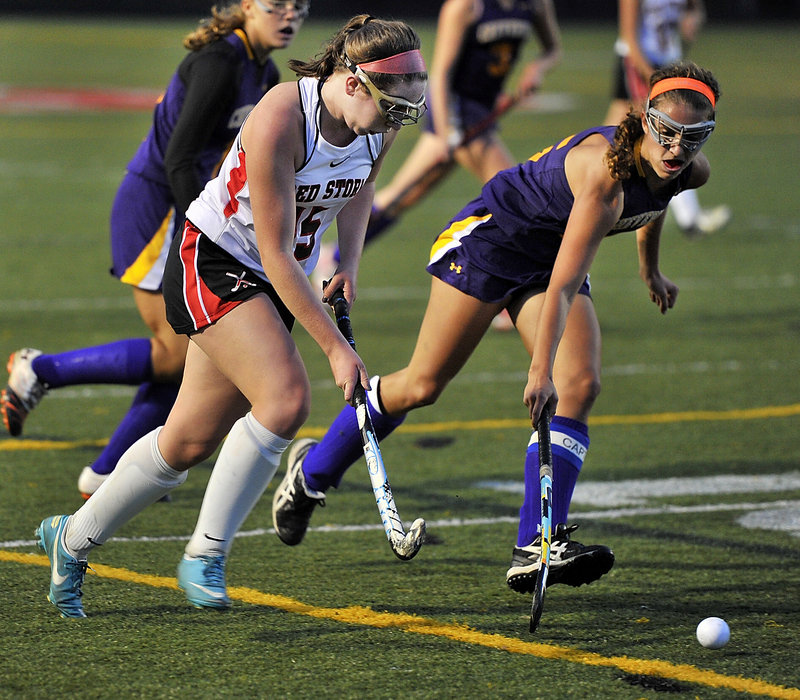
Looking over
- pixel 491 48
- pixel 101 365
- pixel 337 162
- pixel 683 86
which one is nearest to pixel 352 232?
pixel 337 162

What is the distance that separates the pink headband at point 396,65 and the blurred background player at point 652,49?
632 centimetres

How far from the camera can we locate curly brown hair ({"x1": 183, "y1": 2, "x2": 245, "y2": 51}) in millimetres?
4977

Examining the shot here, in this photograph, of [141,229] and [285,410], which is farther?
[141,229]

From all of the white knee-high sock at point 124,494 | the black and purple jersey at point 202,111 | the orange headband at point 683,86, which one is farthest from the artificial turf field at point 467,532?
the orange headband at point 683,86

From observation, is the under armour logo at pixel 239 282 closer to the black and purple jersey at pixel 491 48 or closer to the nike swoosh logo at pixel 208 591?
the nike swoosh logo at pixel 208 591

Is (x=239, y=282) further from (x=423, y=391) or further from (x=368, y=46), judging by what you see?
(x=423, y=391)

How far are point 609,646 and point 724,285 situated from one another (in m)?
6.70

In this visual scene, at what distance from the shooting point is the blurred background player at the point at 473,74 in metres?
8.50

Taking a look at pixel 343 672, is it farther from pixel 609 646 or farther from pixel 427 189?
pixel 427 189

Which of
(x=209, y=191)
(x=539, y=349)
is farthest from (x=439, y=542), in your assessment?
(x=209, y=191)

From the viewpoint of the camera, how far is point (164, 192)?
5.19m

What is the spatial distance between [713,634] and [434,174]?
5793 mm

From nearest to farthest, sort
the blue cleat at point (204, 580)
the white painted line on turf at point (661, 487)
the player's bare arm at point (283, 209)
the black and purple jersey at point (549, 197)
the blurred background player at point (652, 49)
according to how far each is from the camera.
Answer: the player's bare arm at point (283, 209) < the blue cleat at point (204, 580) < the black and purple jersey at point (549, 197) < the white painted line on turf at point (661, 487) < the blurred background player at point (652, 49)

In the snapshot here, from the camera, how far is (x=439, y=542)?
471 cm
